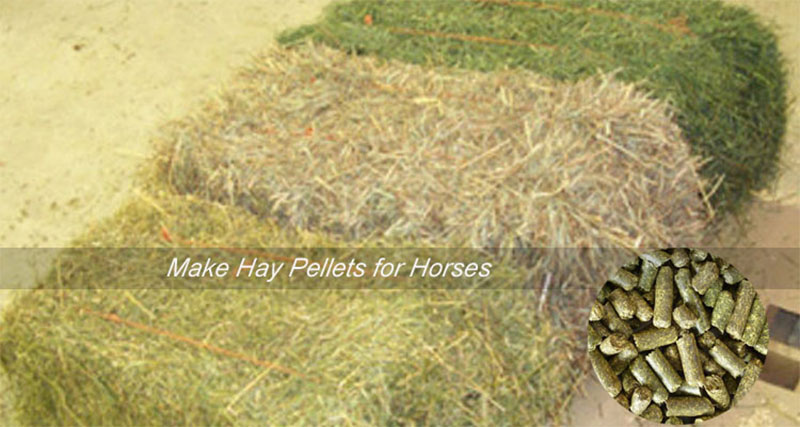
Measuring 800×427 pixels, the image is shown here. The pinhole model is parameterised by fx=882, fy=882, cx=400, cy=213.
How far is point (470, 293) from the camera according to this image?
299cm

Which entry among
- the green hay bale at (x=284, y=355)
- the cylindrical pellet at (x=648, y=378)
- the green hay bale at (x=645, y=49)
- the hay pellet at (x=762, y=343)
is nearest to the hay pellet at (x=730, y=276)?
the hay pellet at (x=762, y=343)

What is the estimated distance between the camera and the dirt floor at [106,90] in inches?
175

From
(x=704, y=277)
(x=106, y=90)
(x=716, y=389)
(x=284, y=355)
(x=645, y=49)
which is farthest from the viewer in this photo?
(x=106, y=90)

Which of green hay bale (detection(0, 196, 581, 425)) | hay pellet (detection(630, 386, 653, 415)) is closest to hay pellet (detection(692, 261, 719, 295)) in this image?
hay pellet (detection(630, 386, 653, 415))

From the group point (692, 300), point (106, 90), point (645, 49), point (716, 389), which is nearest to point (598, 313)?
point (692, 300)

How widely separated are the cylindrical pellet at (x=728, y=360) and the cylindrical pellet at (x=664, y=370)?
118 mm

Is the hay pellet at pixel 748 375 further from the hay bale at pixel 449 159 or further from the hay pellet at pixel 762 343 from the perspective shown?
the hay bale at pixel 449 159

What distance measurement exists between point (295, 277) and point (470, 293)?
0.60 m

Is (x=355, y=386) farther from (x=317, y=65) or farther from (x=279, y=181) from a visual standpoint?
(x=317, y=65)

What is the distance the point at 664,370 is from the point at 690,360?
0.07m

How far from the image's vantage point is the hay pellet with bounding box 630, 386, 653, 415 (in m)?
2.39

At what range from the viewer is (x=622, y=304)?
8.08 feet

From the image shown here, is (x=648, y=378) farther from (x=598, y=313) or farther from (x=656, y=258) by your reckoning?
(x=656, y=258)

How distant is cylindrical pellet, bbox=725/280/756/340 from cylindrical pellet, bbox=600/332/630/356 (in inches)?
11.1
